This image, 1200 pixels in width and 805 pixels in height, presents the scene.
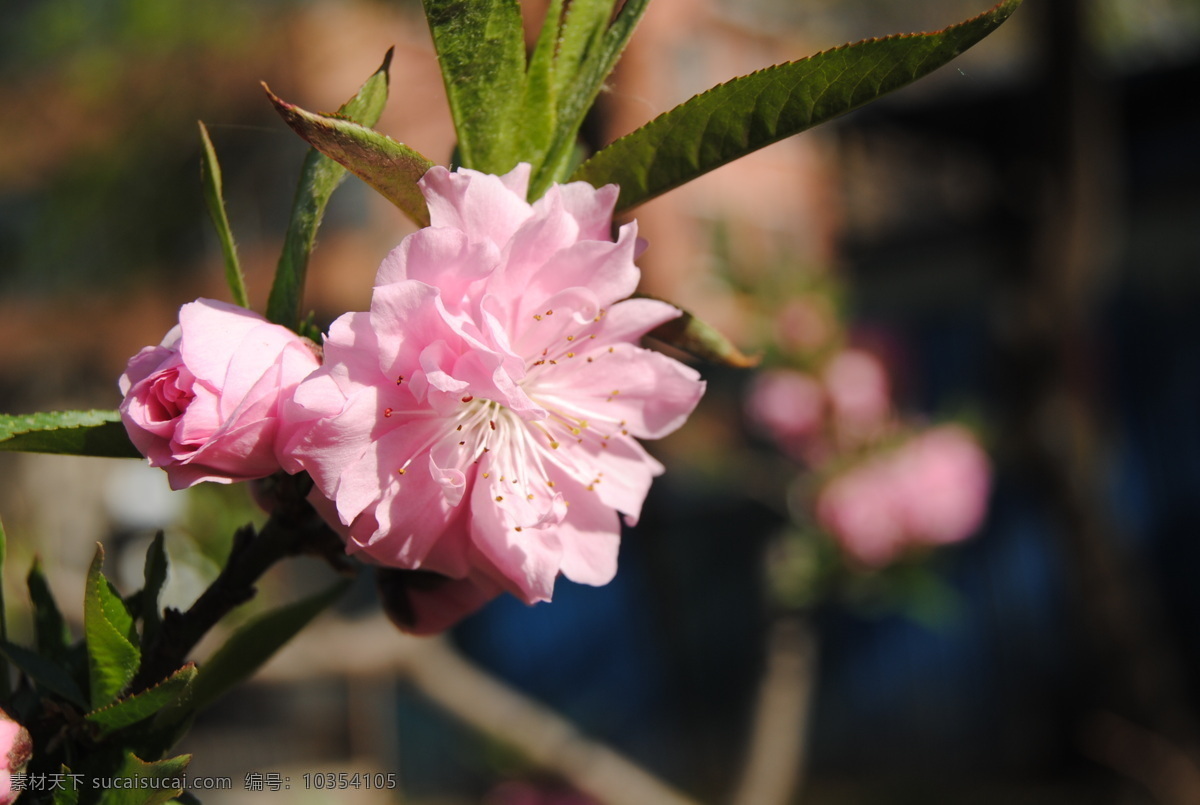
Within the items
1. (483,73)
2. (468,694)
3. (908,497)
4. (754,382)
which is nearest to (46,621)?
(483,73)

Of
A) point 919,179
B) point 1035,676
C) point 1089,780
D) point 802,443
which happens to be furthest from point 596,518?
point 919,179

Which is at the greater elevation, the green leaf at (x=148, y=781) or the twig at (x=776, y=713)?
the green leaf at (x=148, y=781)

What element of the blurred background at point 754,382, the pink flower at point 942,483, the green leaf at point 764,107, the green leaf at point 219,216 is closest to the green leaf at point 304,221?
the green leaf at point 219,216

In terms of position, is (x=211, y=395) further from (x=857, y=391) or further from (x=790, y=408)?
(x=857, y=391)

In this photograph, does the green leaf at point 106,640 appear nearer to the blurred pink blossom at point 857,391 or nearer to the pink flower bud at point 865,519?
the pink flower bud at point 865,519

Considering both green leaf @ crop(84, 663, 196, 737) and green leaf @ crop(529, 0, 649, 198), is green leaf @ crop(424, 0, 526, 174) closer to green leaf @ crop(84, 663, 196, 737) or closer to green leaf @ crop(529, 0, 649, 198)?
green leaf @ crop(529, 0, 649, 198)

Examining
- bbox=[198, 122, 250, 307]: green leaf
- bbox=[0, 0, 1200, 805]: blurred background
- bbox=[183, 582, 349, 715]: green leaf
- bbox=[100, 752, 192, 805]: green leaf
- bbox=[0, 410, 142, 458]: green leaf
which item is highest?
bbox=[198, 122, 250, 307]: green leaf

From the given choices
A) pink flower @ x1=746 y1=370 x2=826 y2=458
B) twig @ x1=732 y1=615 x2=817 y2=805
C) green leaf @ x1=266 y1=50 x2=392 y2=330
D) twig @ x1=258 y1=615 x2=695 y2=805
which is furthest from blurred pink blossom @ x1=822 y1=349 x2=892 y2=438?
green leaf @ x1=266 y1=50 x2=392 y2=330
